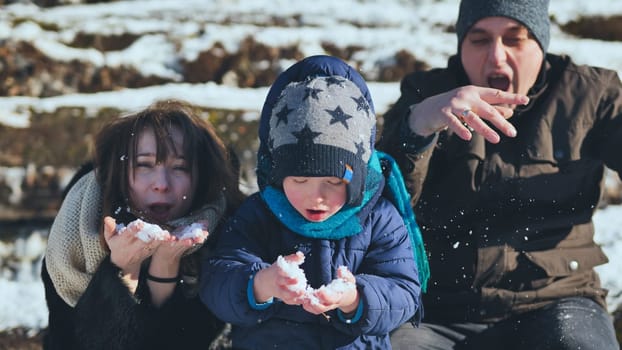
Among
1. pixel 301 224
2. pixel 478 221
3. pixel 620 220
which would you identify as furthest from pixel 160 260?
pixel 620 220

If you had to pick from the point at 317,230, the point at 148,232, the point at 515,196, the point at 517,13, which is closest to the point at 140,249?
the point at 148,232

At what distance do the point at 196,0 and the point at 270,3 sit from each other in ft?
2.12

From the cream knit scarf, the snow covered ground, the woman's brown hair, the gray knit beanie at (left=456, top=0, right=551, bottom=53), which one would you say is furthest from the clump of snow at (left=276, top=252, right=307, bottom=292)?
the snow covered ground

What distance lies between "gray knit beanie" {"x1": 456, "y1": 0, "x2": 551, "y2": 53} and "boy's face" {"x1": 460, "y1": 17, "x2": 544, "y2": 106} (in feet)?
0.07

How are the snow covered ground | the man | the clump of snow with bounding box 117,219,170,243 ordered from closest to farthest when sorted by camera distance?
the clump of snow with bounding box 117,219,170,243 → the man → the snow covered ground

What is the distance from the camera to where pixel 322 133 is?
2350 mm

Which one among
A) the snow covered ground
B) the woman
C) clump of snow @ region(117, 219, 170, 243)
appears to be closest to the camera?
clump of snow @ region(117, 219, 170, 243)

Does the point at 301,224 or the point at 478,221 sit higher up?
the point at 301,224

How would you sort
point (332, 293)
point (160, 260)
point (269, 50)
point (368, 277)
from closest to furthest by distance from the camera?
point (332, 293), point (368, 277), point (160, 260), point (269, 50)

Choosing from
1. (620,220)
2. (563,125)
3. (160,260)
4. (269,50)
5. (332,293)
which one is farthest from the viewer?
(269,50)

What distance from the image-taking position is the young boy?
2.33m

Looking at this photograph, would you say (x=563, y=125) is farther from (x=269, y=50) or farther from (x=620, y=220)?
(x=269, y=50)

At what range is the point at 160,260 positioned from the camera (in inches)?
106

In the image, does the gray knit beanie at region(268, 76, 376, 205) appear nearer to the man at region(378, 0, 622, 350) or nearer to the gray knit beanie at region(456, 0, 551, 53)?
the man at region(378, 0, 622, 350)
